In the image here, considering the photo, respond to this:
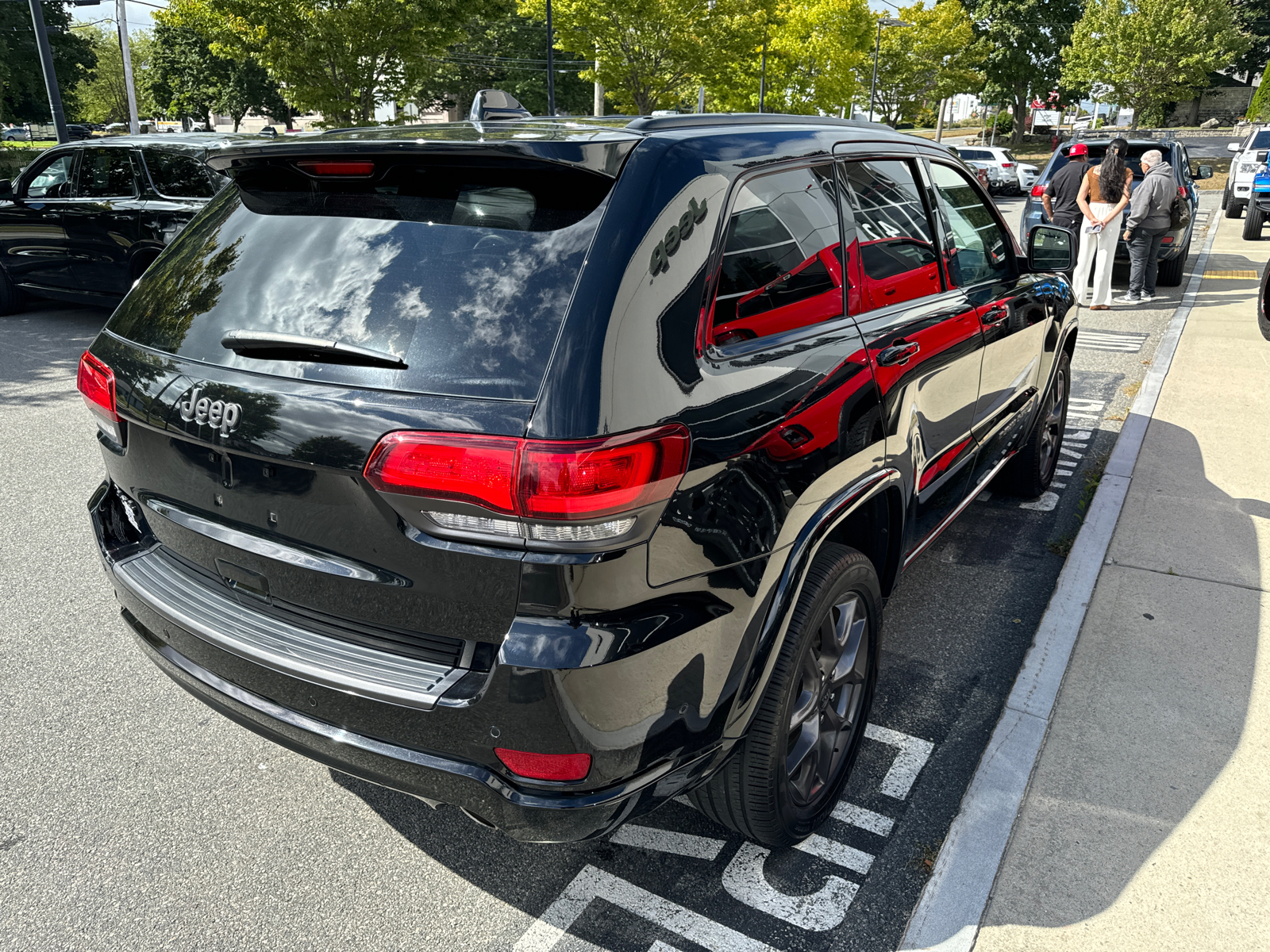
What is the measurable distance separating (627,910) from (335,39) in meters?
20.7

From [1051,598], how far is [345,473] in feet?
10.5

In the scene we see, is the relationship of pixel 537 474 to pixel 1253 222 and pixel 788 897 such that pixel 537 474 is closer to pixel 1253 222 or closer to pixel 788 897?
pixel 788 897

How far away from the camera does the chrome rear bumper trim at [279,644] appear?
201cm

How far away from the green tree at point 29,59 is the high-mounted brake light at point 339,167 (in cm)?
5578

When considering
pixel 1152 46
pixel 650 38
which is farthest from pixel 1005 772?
pixel 1152 46

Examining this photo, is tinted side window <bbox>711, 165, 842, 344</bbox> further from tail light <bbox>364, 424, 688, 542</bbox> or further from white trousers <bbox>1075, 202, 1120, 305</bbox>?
white trousers <bbox>1075, 202, 1120, 305</bbox>

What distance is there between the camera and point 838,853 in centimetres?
269

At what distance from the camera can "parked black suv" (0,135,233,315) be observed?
8805 millimetres

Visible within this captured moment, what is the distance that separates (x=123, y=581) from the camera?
2.57 meters

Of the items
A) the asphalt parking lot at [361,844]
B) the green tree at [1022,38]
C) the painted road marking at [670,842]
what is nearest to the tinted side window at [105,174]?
the asphalt parking lot at [361,844]

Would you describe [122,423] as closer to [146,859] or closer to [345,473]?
[345,473]

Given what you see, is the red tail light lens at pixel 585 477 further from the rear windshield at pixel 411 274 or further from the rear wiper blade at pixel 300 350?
the rear wiper blade at pixel 300 350

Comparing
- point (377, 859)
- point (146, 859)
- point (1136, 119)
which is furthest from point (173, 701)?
point (1136, 119)

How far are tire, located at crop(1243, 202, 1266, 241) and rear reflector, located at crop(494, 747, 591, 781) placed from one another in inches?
727
